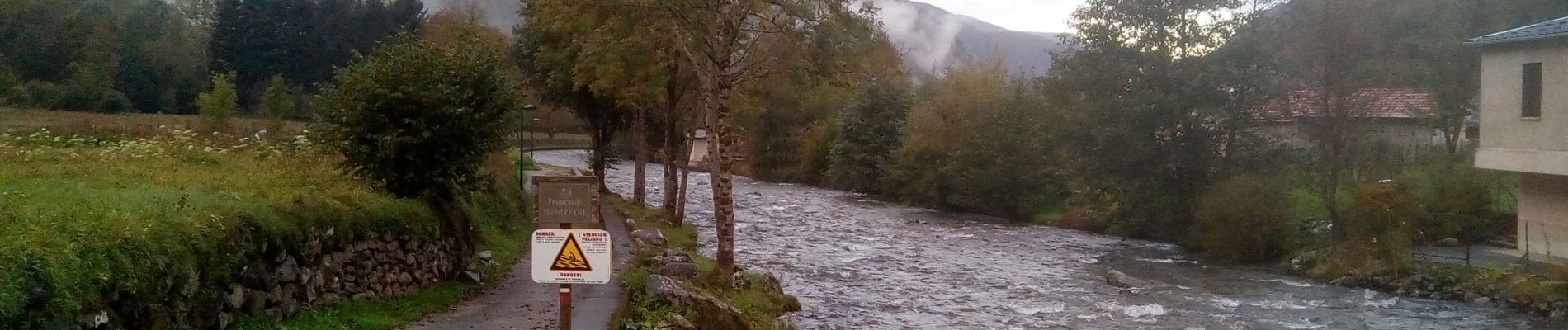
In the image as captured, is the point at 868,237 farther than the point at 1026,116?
No

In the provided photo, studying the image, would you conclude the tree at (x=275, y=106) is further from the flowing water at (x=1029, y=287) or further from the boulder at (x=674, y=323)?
the boulder at (x=674, y=323)

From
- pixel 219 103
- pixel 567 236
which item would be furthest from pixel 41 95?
pixel 567 236

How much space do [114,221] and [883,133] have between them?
55032 mm

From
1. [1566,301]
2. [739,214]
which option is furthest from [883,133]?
[1566,301]

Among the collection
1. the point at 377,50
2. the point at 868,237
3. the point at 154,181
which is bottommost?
the point at 868,237

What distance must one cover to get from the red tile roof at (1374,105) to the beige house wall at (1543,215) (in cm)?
670

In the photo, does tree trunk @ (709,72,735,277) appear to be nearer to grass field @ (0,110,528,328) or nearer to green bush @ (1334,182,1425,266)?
grass field @ (0,110,528,328)

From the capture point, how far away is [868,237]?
122 ft

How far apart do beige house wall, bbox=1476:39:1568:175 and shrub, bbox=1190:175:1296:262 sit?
681 cm

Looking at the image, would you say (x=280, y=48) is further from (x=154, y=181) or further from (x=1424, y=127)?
(x=1424, y=127)

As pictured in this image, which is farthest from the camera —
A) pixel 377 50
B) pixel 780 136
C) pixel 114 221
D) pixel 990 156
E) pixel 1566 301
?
pixel 780 136

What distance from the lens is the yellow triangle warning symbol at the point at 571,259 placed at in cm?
943

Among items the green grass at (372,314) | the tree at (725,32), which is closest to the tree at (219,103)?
the tree at (725,32)

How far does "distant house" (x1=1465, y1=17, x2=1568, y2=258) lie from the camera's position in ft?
80.4
